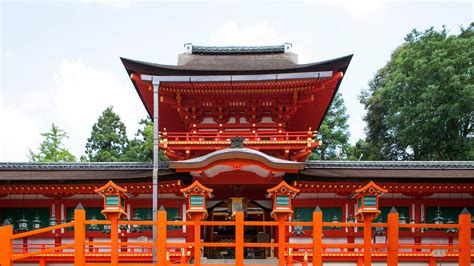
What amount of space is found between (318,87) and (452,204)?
6145 millimetres

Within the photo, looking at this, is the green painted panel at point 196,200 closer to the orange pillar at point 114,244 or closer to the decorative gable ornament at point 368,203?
the orange pillar at point 114,244

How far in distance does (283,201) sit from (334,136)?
28.9 m

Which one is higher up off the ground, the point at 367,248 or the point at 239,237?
the point at 239,237

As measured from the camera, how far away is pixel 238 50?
21.2m

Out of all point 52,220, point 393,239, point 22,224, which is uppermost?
point 393,239

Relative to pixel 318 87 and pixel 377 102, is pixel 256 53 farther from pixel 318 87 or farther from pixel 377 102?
pixel 377 102

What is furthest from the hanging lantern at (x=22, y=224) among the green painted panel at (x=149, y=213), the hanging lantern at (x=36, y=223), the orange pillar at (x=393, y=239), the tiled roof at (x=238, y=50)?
the orange pillar at (x=393, y=239)

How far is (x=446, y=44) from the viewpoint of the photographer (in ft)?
101

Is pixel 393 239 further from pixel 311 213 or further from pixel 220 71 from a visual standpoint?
pixel 220 71

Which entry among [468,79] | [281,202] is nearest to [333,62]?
[281,202]

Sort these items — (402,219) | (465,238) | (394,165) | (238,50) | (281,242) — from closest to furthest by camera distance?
(465,238) < (281,242) < (402,219) < (394,165) < (238,50)

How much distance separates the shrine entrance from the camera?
682 inches

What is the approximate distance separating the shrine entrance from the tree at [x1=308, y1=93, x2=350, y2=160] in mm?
21167

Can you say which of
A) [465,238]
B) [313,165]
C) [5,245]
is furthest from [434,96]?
[5,245]
